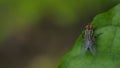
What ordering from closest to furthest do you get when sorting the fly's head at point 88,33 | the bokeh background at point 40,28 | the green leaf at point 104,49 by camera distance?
1. the green leaf at point 104,49
2. the fly's head at point 88,33
3. the bokeh background at point 40,28

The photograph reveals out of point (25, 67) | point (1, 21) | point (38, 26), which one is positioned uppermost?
point (1, 21)

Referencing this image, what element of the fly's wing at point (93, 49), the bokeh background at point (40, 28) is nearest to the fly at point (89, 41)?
the fly's wing at point (93, 49)

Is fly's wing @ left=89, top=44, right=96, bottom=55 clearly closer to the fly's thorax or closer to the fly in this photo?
the fly

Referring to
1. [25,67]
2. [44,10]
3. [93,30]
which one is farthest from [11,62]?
[93,30]

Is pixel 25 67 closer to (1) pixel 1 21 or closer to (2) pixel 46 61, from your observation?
(2) pixel 46 61

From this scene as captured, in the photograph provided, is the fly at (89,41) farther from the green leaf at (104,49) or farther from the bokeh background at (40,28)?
the bokeh background at (40,28)

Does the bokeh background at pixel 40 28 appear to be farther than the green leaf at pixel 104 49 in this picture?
Yes

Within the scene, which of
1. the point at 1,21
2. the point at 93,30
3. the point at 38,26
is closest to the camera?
the point at 93,30

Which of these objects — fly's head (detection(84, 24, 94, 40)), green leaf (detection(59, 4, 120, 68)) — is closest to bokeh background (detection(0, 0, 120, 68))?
fly's head (detection(84, 24, 94, 40))
